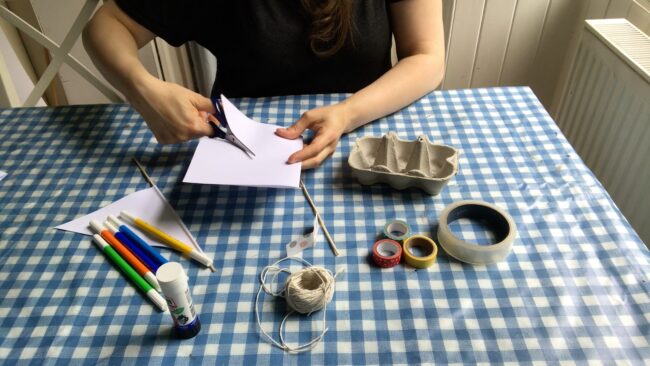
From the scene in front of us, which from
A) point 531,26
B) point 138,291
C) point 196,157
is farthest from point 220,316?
point 531,26

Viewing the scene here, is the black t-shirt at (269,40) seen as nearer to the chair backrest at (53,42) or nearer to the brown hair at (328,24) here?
the brown hair at (328,24)

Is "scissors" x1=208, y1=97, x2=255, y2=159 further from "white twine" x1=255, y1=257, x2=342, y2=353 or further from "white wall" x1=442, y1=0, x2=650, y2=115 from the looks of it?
"white wall" x1=442, y1=0, x2=650, y2=115

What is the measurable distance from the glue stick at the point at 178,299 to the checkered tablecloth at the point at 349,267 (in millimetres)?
17

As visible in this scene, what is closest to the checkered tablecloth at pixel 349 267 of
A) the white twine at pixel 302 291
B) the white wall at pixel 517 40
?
the white twine at pixel 302 291

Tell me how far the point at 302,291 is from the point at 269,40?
62cm

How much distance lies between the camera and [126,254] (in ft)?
2.20

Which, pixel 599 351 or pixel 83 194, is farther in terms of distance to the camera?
pixel 83 194

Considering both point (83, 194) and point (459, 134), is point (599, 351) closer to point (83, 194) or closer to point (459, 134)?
point (459, 134)

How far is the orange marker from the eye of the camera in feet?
2.10

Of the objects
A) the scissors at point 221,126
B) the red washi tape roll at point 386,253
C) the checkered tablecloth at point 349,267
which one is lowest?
the checkered tablecloth at point 349,267

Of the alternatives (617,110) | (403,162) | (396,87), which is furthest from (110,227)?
(617,110)

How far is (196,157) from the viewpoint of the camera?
0.78 meters

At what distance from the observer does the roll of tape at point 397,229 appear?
689 mm

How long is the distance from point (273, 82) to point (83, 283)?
610 mm
